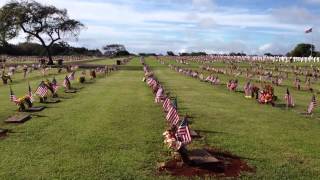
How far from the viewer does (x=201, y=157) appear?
14.9 metres

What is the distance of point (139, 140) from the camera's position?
18.0m

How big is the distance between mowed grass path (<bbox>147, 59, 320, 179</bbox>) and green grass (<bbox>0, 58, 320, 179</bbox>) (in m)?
Answer: 0.03

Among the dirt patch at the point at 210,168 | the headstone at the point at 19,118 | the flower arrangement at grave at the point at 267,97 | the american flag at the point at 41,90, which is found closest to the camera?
the dirt patch at the point at 210,168

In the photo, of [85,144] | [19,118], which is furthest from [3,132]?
[85,144]

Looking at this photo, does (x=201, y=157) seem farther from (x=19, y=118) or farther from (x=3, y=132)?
(x=19, y=118)

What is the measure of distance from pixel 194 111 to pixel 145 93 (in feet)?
32.7

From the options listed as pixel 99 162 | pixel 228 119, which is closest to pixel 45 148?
pixel 99 162

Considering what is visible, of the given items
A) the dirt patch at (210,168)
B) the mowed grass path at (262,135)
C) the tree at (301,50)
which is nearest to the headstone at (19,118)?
the mowed grass path at (262,135)

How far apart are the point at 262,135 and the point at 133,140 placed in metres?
4.72

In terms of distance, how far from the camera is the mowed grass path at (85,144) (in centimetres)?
1408

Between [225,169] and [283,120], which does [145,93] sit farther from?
[225,169]

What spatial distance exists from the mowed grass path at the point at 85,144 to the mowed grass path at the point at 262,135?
6.54 ft

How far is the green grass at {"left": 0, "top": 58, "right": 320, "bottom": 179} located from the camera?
14328 mm

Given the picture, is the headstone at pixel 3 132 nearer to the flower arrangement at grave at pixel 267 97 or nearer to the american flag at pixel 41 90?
the american flag at pixel 41 90
